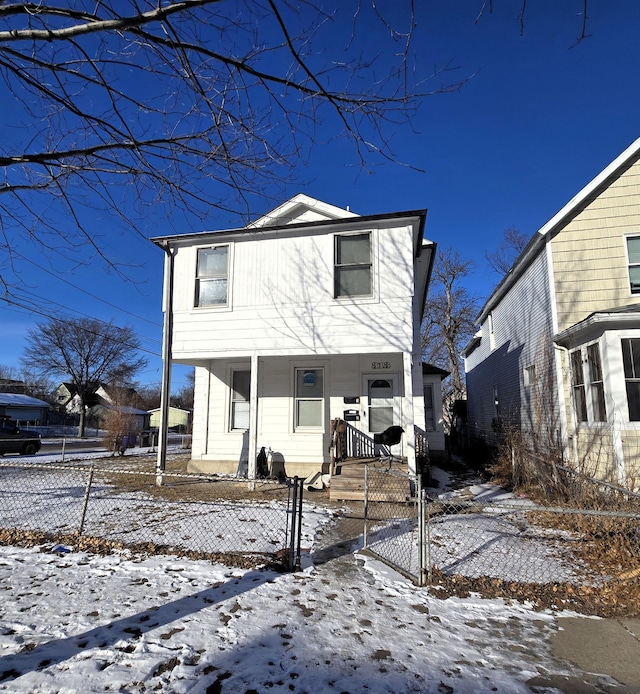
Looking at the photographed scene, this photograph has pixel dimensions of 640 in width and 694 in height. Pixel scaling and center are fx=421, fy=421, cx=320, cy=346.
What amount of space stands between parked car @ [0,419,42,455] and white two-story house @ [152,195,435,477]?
12.8 meters

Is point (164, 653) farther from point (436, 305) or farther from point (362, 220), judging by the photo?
point (436, 305)

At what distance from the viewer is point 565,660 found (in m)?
3.01

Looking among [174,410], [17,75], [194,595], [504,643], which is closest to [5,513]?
[194,595]

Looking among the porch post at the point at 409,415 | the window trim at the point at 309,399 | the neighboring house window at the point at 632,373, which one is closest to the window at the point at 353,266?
the porch post at the point at 409,415

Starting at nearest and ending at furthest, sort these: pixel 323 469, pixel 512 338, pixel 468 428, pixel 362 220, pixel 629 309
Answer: pixel 629 309 → pixel 362 220 → pixel 323 469 → pixel 512 338 → pixel 468 428

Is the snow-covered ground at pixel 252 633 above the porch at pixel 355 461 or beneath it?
beneath

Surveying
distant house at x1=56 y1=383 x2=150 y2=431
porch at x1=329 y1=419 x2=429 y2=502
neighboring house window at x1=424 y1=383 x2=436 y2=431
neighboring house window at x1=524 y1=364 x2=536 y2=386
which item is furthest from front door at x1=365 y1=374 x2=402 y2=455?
distant house at x1=56 y1=383 x2=150 y2=431

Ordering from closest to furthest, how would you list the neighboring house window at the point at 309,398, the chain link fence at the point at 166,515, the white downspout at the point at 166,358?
the chain link fence at the point at 166,515 < the white downspout at the point at 166,358 < the neighboring house window at the point at 309,398

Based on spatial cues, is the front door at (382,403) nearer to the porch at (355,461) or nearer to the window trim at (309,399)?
the porch at (355,461)

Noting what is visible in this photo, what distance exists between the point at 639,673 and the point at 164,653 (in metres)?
3.28

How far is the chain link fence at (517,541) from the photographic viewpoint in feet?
14.2

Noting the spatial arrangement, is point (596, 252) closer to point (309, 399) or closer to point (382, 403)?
point (382, 403)

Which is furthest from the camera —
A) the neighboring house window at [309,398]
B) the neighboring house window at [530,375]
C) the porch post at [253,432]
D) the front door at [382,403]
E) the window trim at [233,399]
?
the neighboring house window at [530,375]

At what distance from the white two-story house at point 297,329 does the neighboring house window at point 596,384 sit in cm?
351
